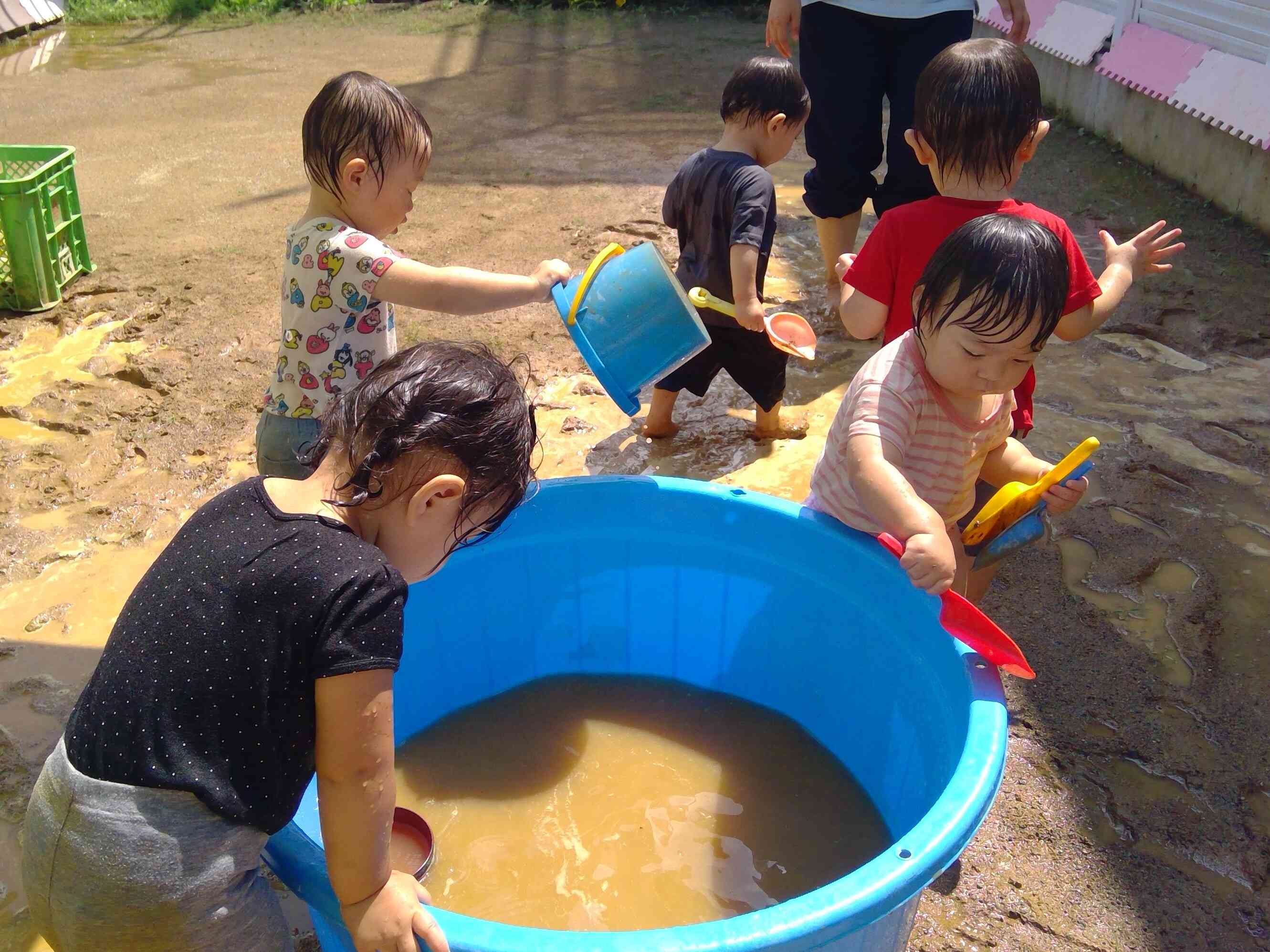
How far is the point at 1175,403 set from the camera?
274 centimetres

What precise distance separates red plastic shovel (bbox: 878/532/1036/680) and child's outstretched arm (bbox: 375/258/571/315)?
0.73 metres

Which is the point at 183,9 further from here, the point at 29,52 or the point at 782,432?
the point at 782,432

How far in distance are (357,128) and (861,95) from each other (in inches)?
64.9

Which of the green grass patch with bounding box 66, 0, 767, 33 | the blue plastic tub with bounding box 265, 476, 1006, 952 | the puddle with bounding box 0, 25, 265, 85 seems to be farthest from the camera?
the green grass patch with bounding box 66, 0, 767, 33

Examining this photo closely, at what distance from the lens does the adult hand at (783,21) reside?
2.91 metres

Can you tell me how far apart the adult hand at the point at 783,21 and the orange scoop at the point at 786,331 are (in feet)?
2.88

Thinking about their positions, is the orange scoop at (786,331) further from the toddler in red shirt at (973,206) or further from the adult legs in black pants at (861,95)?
the adult legs in black pants at (861,95)

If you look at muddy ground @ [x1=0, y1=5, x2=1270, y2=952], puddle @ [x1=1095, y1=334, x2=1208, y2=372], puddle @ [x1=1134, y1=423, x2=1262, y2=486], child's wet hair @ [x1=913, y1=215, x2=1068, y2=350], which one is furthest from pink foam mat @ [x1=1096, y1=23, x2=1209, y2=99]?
child's wet hair @ [x1=913, y1=215, x2=1068, y2=350]

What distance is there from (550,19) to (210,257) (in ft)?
16.6

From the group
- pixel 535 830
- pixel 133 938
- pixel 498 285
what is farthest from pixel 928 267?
pixel 133 938

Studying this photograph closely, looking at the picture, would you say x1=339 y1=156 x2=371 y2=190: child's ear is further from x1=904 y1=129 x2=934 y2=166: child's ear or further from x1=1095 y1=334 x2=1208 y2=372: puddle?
x1=1095 y1=334 x2=1208 y2=372: puddle

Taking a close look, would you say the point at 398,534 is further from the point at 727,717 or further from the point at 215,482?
the point at 215,482

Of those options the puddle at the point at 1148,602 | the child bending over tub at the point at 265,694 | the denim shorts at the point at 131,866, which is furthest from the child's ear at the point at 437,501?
the puddle at the point at 1148,602

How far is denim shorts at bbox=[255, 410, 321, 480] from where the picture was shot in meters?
1.81
